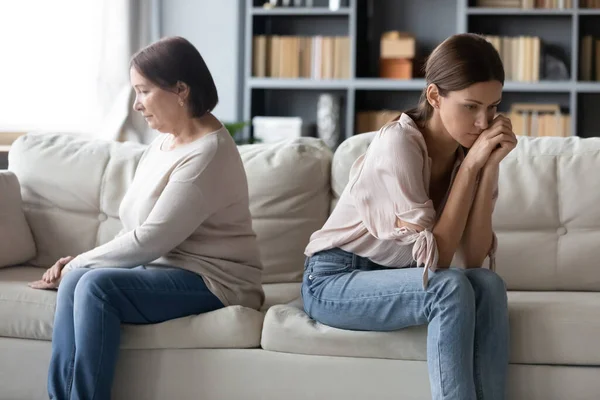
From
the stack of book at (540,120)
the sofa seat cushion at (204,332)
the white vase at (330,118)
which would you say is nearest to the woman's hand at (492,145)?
the sofa seat cushion at (204,332)

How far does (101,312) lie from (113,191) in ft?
2.52

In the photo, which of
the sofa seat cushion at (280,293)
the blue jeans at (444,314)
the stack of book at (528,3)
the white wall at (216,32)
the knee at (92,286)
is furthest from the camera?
the white wall at (216,32)

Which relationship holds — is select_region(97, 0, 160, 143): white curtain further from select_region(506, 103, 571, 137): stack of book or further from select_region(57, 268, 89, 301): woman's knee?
select_region(57, 268, 89, 301): woman's knee

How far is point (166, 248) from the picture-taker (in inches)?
89.9

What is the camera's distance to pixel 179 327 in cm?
226

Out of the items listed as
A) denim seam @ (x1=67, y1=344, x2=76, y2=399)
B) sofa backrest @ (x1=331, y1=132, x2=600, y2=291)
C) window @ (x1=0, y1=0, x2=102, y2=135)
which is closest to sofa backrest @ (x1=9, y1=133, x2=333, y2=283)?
sofa backrest @ (x1=331, y1=132, x2=600, y2=291)

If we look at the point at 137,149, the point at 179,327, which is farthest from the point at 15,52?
the point at 179,327

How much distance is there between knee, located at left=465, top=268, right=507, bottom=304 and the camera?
203cm

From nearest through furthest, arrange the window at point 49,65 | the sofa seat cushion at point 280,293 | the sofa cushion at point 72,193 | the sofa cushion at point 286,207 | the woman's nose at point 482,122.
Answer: the woman's nose at point 482,122 → the sofa seat cushion at point 280,293 → the sofa cushion at point 286,207 → the sofa cushion at point 72,193 → the window at point 49,65

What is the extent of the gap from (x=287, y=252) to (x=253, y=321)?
489 mm

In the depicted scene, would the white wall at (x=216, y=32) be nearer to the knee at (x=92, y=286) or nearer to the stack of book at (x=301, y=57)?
the stack of book at (x=301, y=57)

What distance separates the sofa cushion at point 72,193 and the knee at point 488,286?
1.23 m

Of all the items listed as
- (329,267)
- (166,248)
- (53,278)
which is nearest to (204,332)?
(166,248)

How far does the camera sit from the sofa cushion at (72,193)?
286 centimetres
